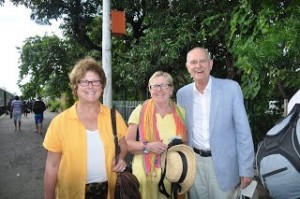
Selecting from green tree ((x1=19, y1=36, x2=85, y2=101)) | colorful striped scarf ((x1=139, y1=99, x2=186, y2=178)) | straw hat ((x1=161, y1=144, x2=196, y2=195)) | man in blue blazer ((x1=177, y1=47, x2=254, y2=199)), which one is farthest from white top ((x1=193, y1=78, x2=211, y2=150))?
green tree ((x1=19, y1=36, x2=85, y2=101))

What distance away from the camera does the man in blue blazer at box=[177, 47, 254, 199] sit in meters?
3.00

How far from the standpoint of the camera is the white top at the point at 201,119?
10.2 feet

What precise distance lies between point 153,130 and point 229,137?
640mm

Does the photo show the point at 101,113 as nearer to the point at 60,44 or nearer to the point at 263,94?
the point at 263,94

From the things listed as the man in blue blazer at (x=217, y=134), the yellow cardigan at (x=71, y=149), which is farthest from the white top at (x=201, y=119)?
the yellow cardigan at (x=71, y=149)

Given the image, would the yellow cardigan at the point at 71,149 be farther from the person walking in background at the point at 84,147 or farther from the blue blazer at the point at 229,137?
the blue blazer at the point at 229,137

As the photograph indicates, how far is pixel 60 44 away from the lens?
21359 millimetres

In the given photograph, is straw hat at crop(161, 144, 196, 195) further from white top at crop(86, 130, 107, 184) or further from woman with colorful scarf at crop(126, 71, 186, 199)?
white top at crop(86, 130, 107, 184)

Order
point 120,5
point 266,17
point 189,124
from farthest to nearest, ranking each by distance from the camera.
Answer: point 120,5 < point 266,17 < point 189,124

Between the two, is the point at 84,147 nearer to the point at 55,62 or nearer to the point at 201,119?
the point at 201,119

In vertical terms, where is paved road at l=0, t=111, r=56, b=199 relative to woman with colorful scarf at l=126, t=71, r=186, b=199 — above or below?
below

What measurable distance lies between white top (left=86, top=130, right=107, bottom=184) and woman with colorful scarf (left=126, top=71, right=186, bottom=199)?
531 millimetres

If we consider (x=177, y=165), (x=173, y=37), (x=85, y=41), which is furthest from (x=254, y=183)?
(x=85, y=41)

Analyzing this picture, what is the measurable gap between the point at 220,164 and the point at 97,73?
122 centimetres
